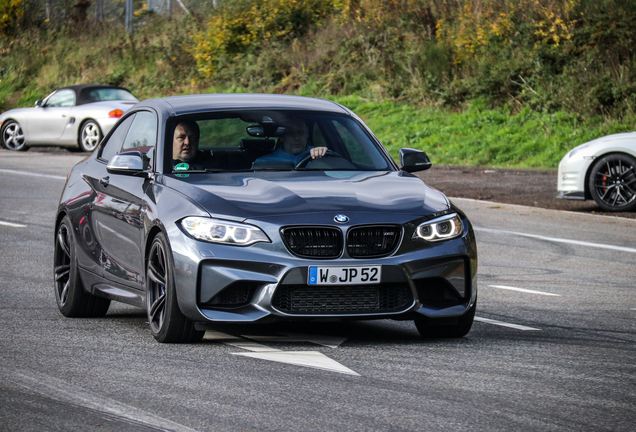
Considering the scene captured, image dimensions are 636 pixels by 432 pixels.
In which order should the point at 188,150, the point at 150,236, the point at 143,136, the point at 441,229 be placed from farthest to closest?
the point at 143,136 < the point at 188,150 < the point at 150,236 < the point at 441,229

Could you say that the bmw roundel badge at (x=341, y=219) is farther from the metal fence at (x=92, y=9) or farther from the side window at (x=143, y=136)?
the metal fence at (x=92, y=9)

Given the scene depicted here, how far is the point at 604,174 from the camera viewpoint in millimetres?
15297

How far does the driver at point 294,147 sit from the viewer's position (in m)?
7.62

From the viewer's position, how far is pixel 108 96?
87.2ft

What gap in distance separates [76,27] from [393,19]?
60.2 feet

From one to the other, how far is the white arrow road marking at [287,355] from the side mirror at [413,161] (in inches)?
57.1

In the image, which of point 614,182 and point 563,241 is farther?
point 614,182

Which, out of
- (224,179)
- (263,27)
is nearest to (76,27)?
(263,27)

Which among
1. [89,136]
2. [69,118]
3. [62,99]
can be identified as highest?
[62,99]

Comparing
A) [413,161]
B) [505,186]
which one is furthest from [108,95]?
[413,161]

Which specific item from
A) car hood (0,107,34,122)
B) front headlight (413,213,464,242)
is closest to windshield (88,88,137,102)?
car hood (0,107,34,122)

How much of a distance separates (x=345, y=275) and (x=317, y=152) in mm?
1632

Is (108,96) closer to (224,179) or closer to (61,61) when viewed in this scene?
(61,61)

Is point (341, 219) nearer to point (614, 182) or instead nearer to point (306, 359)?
point (306, 359)
